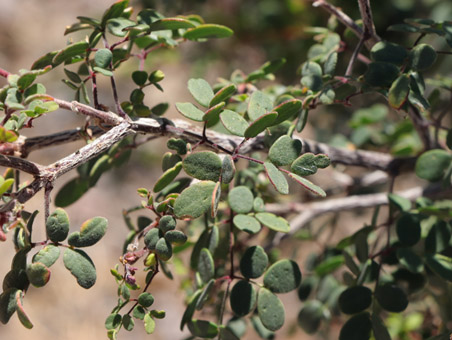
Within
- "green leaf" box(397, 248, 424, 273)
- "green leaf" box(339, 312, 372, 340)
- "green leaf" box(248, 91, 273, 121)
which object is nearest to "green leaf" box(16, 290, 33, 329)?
"green leaf" box(248, 91, 273, 121)

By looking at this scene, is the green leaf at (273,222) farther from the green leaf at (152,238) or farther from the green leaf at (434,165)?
the green leaf at (434,165)

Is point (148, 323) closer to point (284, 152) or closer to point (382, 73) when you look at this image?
point (284, 152)

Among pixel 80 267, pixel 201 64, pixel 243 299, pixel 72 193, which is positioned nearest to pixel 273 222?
pixel 243 299

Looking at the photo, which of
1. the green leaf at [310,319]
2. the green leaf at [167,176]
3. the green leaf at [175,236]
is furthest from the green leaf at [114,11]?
the green leaf at [310,319]

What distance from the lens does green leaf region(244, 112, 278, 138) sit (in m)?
0.73

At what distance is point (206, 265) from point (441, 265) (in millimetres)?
460

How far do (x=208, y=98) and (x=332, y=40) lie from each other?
45 centimetres

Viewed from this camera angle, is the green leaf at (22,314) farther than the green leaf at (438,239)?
No

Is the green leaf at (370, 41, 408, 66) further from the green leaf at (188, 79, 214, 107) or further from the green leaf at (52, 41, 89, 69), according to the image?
the green leaf at (52, 41, 89, 69)

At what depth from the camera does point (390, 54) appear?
88cm

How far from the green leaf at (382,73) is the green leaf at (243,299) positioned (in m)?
0.45

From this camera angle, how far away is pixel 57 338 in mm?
2994

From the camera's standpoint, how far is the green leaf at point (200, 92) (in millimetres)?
818

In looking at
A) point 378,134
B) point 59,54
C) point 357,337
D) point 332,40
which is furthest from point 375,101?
point 59,54
